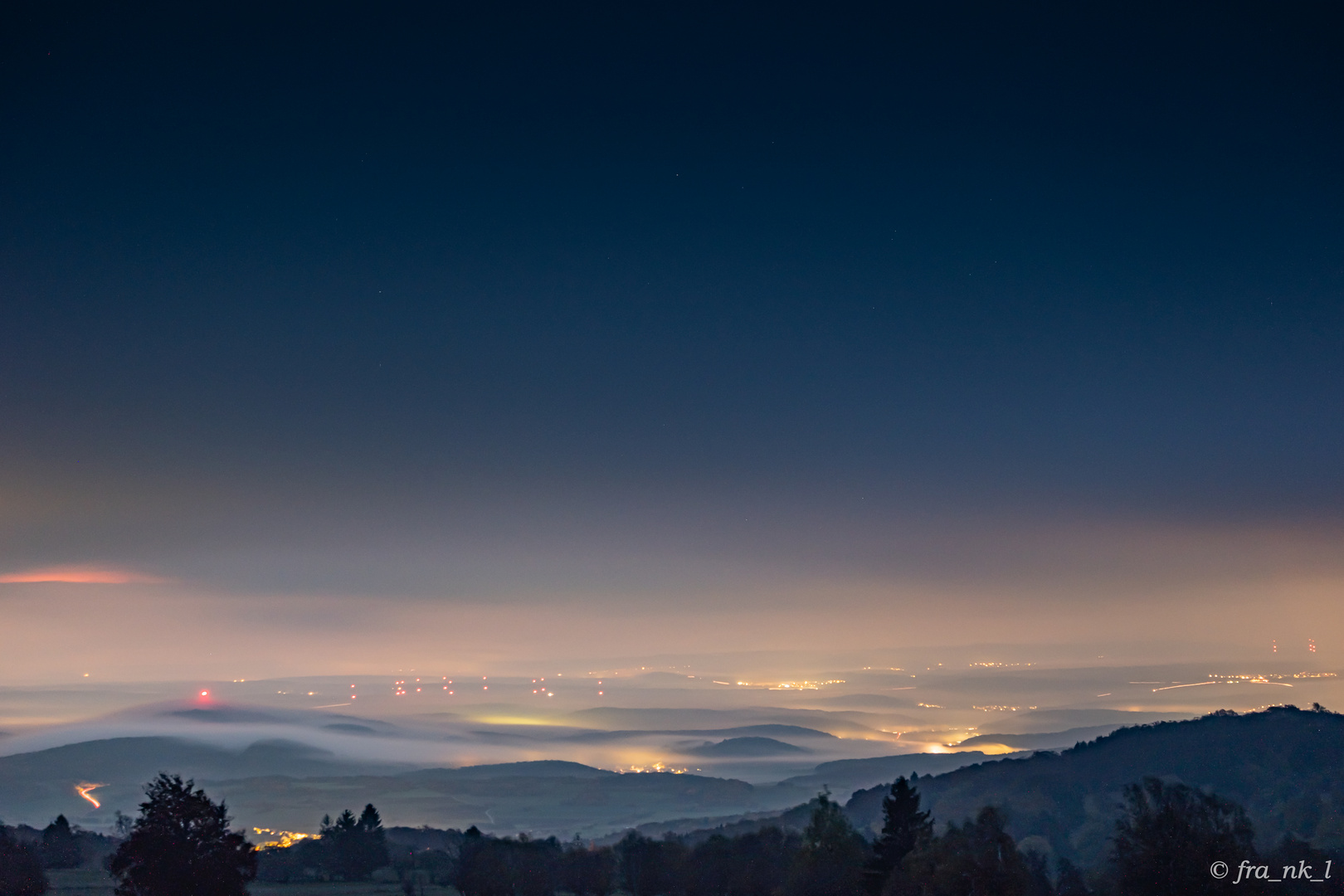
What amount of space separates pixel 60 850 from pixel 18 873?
38.6m

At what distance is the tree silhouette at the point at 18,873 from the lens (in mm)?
71375

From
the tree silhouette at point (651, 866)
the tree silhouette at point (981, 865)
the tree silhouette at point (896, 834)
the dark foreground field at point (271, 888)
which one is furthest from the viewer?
the tree silhouette at point (651, 866)

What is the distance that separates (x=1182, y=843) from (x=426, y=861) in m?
106

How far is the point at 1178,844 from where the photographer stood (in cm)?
5069

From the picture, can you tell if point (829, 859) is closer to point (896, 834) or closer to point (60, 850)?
point (896, 834)

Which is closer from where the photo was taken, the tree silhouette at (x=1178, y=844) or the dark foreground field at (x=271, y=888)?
the tree silhouette at (x=1178, y=844)

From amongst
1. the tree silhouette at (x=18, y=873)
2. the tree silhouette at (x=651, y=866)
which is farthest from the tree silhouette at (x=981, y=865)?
the tree silhouette at (x=18, y=873)

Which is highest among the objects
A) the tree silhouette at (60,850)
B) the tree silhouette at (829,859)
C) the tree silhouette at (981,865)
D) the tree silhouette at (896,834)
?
the tree silhouette at (981,865)

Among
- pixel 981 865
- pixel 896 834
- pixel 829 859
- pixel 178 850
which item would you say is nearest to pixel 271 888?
pixel 178 850

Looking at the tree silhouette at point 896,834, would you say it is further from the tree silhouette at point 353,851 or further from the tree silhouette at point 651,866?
the tree silhouette at point 353,851

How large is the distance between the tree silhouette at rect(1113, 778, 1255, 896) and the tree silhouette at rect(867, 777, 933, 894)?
2379 centimetres

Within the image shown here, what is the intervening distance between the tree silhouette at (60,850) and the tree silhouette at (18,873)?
23768 mm

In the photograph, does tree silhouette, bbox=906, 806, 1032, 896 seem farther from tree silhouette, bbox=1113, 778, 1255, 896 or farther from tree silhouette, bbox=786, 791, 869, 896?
tree silhouette, bbox=786, 791, 869, 896

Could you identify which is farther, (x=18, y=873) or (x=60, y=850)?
(x=60, y=850)
